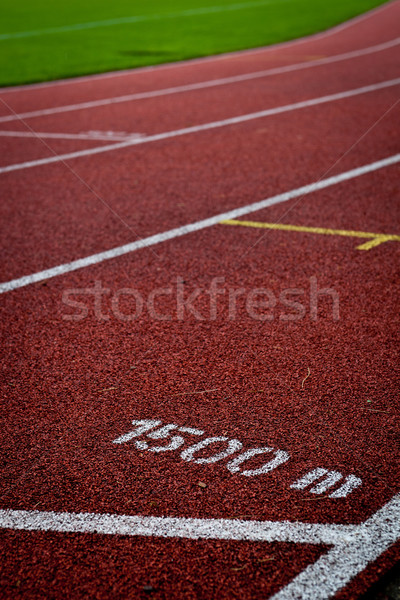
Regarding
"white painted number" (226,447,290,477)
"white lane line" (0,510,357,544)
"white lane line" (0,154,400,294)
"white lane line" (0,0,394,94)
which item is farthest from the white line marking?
"white lane line" (0,0,394,94)

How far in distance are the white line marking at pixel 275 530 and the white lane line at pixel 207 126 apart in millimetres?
6364

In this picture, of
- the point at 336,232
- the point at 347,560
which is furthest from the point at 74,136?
the point at 347,560

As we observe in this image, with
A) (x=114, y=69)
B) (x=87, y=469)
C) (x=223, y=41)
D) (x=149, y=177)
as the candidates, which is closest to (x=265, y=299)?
(x=87, y=469)

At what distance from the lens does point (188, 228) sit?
6590mm

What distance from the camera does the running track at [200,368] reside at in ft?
9.36

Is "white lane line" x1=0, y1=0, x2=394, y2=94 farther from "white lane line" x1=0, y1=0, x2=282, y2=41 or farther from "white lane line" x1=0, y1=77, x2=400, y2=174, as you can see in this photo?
"white lane line" x1=0, y1=0, x2=282, y2=41

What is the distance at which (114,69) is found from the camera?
16.5 metres

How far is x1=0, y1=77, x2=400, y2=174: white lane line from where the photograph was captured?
29.8ft

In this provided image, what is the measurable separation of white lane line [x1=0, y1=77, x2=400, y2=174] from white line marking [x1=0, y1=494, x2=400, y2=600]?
636cm

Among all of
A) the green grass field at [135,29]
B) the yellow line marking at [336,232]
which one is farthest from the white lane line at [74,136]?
the green grass field at [135,29]

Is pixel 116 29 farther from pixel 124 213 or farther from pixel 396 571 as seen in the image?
pixel 396 571

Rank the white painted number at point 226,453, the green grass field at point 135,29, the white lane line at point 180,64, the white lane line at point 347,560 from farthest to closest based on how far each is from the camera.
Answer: the green grass field at point 135,29 < the white lane line at point 180,64 < the white painted number at point 226,453 < the white lane line at point 347,560

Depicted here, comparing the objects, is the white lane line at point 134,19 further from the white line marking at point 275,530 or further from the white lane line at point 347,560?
the white lane line at point 347,560

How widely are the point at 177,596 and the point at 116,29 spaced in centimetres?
2391
